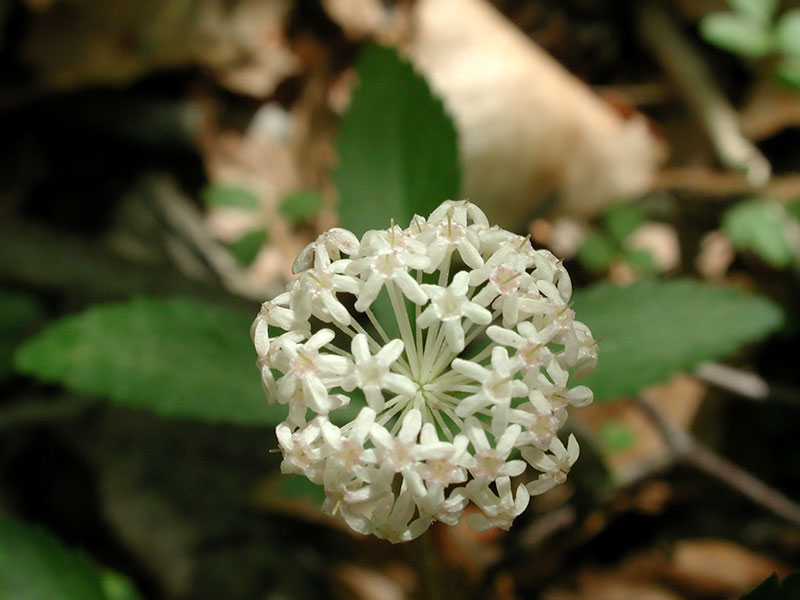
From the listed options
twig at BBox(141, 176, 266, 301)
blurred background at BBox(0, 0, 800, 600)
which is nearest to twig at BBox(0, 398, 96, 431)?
blurred background at BBox(0, 0, 800, 600)

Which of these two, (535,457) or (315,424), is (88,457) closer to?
(315,424)

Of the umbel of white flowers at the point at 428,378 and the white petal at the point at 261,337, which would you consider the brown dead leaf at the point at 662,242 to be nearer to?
the umbel of white flowers at the point at 428,378

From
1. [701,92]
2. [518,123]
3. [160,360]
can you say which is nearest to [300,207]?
[518,123]

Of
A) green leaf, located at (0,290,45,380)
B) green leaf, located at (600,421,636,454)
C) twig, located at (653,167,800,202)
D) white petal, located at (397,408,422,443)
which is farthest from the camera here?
twig, located at (653,167,800,202)

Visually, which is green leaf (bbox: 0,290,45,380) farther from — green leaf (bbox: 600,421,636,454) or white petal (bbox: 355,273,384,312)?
green leaf (bbox: 600,421,636,454)

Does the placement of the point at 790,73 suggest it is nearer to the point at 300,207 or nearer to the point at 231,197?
the point at 300,207

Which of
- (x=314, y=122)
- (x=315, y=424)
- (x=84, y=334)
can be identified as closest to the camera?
(x=315, y=424)

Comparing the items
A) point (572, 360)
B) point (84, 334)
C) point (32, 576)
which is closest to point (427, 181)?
point (572, 360)
